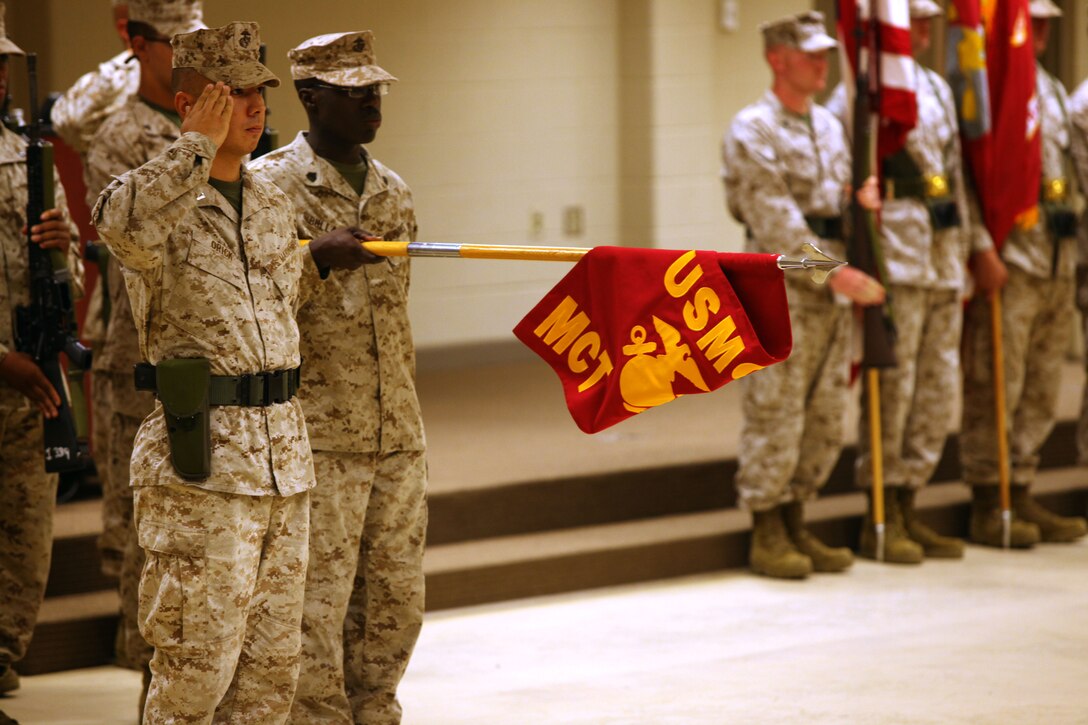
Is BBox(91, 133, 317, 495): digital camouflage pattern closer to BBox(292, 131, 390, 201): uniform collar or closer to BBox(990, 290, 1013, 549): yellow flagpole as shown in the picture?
BBox(292, 131, 390, 201): uniform collar

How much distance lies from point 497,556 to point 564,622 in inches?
14.6

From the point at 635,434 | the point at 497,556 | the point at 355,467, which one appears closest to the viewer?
the point at 355,467

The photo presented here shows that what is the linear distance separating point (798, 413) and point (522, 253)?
2.41 m

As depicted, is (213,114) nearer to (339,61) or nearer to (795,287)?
(339,61)

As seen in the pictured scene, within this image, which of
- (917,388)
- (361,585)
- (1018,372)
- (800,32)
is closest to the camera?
(361,585)

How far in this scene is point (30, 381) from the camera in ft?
12.2

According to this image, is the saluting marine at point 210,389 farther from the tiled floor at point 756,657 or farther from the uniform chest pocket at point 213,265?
the tiled floor at point 756,657

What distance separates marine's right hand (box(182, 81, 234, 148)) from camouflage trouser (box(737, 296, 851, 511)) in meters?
2.63

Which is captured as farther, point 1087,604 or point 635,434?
point 635,434

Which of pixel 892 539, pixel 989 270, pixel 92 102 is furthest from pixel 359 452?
pixel 989 270

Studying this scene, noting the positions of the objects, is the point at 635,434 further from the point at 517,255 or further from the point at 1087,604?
the point at 517,255

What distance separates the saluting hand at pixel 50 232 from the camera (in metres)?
3.81

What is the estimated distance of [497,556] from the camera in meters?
5.11

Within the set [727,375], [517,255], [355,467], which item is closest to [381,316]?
[355,467]
